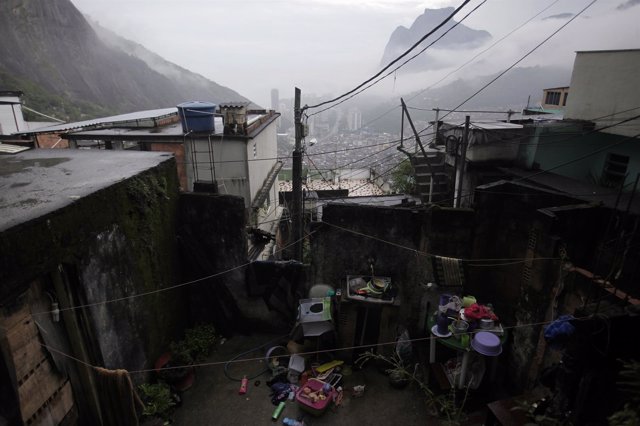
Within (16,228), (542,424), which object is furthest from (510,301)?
(16,228)

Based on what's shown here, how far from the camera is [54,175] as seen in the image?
23.2 feet

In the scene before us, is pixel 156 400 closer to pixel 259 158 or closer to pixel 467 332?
pixel 467 332

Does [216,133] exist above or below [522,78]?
below

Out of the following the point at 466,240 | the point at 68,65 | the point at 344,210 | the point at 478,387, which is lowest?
the point at 478,387

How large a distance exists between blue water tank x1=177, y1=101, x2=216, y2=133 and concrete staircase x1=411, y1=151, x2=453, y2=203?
775 centimetres

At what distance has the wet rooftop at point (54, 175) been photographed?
5176mm

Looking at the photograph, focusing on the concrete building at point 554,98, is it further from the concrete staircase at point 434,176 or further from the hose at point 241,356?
the hose at point 241,356

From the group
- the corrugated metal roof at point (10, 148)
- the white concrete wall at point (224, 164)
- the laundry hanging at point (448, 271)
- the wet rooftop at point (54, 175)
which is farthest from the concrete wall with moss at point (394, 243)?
the corrugated metal roof at point (10, 148)

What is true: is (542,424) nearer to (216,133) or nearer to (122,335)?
(122,335)

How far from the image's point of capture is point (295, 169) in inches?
386

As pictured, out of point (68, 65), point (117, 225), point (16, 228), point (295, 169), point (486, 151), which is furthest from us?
point (68, 65)

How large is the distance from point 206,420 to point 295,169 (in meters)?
6.28

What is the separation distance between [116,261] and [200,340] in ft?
11.8

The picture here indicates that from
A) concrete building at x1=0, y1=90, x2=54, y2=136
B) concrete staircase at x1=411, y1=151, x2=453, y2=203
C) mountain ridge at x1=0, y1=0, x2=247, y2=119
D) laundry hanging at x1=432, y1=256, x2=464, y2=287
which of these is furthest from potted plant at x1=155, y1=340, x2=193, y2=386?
mountain ridge at x1=0, y1=0, x2=247, y2=119
